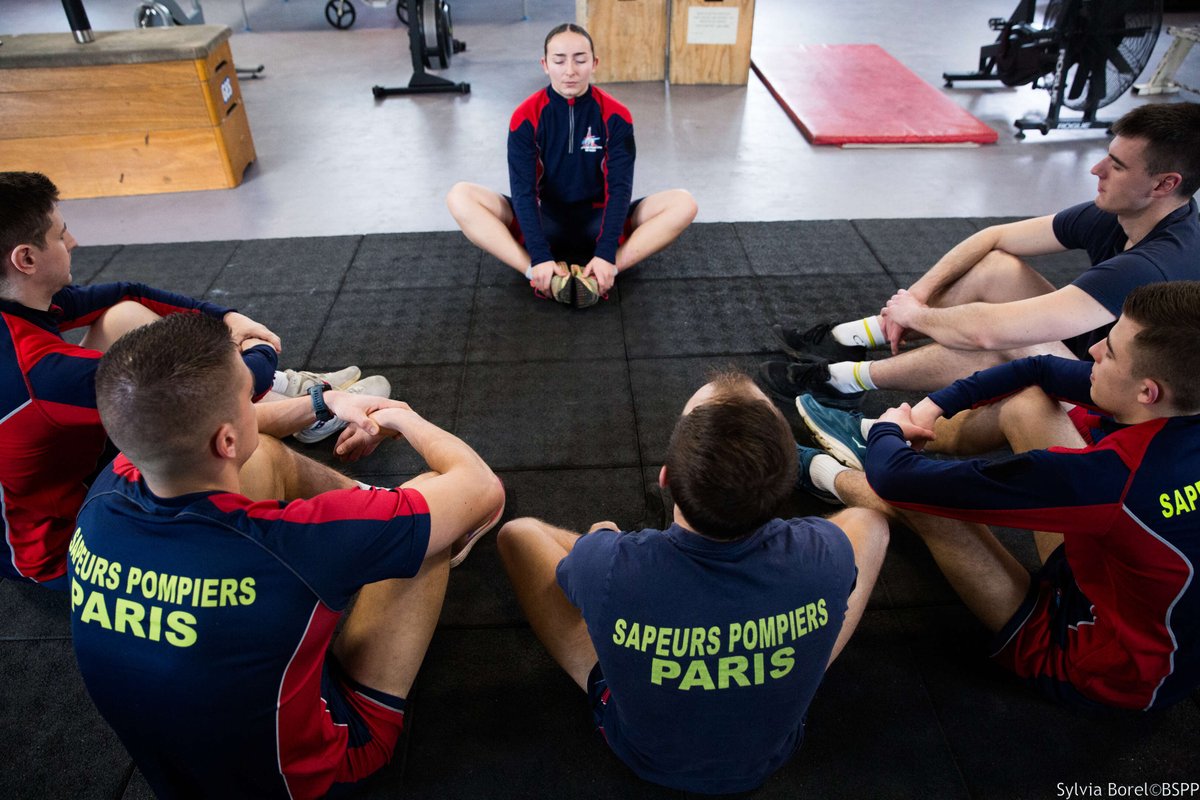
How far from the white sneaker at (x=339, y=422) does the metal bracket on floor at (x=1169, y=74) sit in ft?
17.3

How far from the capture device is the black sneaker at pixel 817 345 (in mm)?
2588

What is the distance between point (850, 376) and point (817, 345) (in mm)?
307

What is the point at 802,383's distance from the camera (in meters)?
2.47

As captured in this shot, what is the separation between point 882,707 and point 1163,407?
0.82 metres

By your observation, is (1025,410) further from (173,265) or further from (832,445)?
(173,265)

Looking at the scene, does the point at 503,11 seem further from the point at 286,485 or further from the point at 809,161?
the point at 286,485

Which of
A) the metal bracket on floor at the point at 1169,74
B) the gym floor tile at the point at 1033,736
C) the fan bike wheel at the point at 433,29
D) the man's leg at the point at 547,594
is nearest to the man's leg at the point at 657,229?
the man's leg at the point at 547,594

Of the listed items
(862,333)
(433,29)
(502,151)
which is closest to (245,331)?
(862,333)

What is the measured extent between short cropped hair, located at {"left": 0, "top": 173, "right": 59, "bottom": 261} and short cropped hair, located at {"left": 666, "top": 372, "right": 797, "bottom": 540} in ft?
4.83

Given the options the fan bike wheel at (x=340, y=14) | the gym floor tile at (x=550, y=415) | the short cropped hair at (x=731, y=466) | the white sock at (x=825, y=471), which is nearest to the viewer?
the short cropped hair at (x=731, y=466)

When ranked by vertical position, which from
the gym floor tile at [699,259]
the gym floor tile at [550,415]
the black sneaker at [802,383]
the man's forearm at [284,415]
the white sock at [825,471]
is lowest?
the gym floor tile at [550,415]

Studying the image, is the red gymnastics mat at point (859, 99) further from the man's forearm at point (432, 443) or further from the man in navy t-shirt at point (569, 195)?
the man's forearm at point (432, 443)

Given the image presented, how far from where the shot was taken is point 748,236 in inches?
137

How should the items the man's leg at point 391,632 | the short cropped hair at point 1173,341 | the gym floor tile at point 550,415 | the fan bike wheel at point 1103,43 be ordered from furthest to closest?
1. the fan bike wheel at point 1103,43
2. the gym floor tile at point 550,415
3. the man's leg at point 391,632
4. the short cropped hair at point 1173,341
